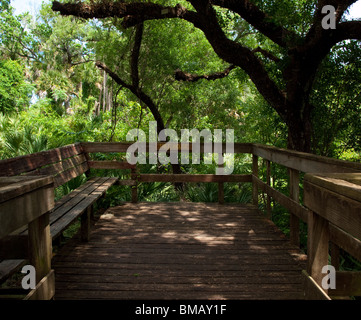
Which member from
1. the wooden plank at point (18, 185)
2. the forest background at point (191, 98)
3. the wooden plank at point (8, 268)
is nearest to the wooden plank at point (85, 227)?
the wooden plank at point (8, 268)

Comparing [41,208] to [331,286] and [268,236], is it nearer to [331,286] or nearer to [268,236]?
[331,286]

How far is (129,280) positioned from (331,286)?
193 centimetres

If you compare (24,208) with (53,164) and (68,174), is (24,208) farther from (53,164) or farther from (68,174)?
(68,174)

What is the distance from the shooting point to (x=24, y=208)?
63.8 inches

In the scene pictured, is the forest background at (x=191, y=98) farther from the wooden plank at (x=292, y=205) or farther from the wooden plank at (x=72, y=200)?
the wooden plank at (x=292, y=205)

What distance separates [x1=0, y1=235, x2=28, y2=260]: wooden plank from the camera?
72.9 inches

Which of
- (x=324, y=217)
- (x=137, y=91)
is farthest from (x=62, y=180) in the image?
(x=137, y=91)

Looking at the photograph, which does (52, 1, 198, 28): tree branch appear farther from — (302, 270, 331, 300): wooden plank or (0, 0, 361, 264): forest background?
(302, 270, 331, 300): wooden plank

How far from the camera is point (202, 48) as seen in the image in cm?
1164

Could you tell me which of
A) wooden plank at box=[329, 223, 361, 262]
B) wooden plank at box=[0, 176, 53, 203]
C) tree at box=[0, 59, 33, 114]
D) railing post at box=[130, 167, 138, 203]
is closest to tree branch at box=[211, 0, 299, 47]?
railing post at box=[130, 167, 138, 203]

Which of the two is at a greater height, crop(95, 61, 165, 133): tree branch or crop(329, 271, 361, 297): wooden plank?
crop(95, 61, 165, 133): tree branch

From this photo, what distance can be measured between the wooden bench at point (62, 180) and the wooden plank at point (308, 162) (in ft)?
7.04

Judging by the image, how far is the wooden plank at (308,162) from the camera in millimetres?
2546
